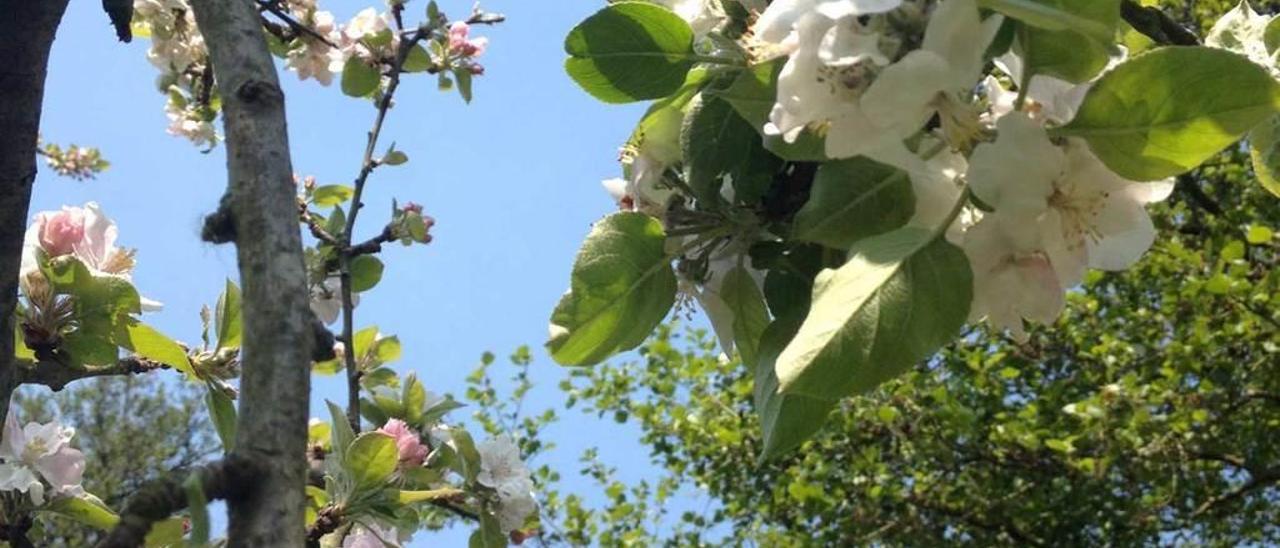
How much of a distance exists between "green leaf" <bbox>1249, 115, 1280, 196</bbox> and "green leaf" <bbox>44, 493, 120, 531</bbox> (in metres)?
1.43

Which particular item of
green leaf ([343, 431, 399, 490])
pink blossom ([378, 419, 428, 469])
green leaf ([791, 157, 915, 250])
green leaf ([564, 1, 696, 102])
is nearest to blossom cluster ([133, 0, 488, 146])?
→ pink blossom ([378, 419, 428, 469])

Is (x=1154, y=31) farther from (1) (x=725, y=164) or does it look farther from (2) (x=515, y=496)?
(2) (x=515, y=496)

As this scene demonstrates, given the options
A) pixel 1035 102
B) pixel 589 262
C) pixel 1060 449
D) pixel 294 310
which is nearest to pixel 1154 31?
pixel 1035 102

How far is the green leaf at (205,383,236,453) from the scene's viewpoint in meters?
1.67

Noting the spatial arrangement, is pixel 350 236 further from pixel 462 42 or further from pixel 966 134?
pixel 966 134

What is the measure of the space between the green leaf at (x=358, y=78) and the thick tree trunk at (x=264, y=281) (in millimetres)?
2206

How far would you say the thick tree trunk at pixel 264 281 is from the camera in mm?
577

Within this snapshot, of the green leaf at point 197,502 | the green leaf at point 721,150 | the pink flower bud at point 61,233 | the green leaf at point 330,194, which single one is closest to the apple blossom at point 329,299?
the green leaf at point 330,194

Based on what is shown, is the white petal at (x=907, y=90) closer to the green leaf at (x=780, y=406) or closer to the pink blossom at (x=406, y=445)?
the green leaf at (x=780, y=406)

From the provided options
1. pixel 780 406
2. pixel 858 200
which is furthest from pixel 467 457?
pixel 858 200

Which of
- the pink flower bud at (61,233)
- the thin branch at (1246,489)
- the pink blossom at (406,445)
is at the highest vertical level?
the pink flower bud at (61,233)

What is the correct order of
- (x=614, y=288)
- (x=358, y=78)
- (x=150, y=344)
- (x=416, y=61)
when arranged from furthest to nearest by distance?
1. (x=416, y=61)
2. (x=358, y=78)
3. (x=150, y=344)
4. (x=614, y=288)

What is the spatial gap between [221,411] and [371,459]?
0.67 feet

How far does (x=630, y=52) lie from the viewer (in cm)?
96
